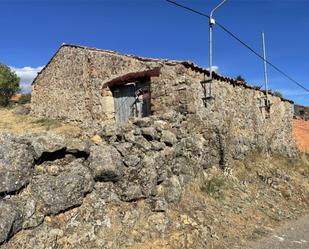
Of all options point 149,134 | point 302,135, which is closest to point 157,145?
point 149,134

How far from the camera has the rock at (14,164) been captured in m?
6.76

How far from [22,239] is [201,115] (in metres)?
8.01

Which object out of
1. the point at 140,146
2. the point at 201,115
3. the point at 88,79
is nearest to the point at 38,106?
the point at 88,79

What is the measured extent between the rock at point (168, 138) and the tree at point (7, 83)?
99.0 feet

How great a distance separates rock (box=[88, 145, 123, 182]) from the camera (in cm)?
833

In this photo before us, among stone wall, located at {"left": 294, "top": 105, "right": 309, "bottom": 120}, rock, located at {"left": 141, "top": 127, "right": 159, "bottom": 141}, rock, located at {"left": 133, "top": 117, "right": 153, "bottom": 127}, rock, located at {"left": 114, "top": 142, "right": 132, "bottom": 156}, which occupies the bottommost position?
rock, located at {"left": 114, "top": 142, "right": 132, "bottom": 156}

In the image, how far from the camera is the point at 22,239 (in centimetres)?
661

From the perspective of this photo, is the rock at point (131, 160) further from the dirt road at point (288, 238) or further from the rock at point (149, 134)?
the dirt road at point (288, 238)

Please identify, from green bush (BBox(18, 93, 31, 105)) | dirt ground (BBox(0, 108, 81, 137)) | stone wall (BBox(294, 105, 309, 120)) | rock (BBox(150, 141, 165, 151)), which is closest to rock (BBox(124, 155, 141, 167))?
rock (BBox(150, 141, 165, 151))

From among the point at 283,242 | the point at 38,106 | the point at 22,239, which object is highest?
the point at 38,106

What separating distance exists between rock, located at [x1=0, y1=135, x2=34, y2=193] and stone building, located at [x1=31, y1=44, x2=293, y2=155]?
6.58m

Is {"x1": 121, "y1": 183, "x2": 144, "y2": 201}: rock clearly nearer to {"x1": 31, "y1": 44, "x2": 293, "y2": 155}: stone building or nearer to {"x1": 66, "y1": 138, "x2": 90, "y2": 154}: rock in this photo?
{"x1": 66, "y1": 138, "x2": 90, "y2": 154}: rock

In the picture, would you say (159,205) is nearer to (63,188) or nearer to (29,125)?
(63,188)

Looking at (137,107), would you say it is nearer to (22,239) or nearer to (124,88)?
(124,88)
